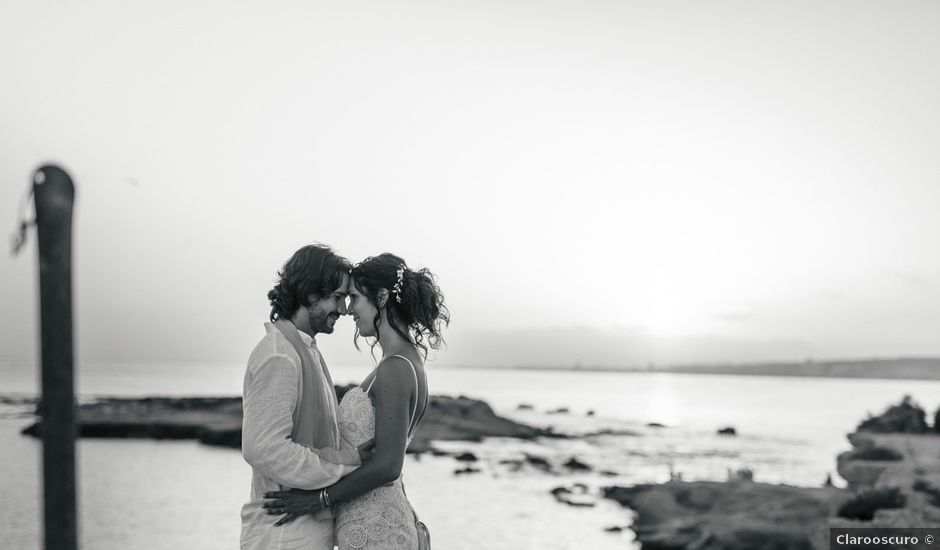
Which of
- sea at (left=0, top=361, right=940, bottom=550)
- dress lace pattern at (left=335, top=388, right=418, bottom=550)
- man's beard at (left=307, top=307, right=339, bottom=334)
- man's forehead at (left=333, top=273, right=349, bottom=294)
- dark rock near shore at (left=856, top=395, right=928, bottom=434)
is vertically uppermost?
man's forehead at (left=333, top=273, right=349, bottom=294)

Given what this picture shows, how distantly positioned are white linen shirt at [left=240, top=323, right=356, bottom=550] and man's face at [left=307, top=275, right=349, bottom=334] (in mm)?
132

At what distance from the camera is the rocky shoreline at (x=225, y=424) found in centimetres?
5362

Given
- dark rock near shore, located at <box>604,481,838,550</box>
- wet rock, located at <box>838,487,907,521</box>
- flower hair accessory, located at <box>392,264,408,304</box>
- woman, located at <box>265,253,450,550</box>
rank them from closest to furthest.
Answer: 1. woman, located at <box>265,253,450,550</box>
2. flower hair accessory, located at <box>392,264,408,304</box>
3. wet rock, located at <box>838,487,907,521</box>
4. dark rock near shore, located at <box>604,481,838,550</box>

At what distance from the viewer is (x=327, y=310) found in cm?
414

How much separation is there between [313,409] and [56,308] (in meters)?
2.17

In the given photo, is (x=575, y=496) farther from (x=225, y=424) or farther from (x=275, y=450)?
(x=275, y=450)

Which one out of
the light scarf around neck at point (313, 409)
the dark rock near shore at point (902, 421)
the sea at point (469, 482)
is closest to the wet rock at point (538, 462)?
the sea at point (469, 482)

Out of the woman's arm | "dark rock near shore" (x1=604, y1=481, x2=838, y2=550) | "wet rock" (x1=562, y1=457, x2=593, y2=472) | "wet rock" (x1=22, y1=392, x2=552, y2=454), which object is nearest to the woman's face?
the woman's arm

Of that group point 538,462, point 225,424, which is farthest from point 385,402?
point 225,424

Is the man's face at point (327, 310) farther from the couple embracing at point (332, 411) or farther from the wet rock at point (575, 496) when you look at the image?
the wet rock at point (575, 496)

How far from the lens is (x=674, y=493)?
26219mm

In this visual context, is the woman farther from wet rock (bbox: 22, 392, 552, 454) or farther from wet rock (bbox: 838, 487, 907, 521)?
wet rock (bbox: 22, 392, 552, 454)

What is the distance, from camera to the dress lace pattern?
417 cm

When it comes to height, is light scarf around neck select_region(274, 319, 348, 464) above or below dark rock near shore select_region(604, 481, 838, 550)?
above
